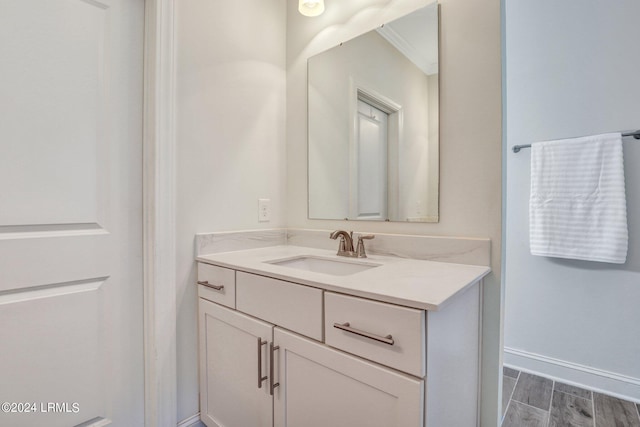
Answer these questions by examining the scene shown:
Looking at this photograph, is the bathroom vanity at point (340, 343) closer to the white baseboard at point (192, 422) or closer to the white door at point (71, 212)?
the white baseboard at point (192, 422)

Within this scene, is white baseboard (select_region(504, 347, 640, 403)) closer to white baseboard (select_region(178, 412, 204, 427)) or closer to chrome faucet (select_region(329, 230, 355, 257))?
chrome faucet (select_region(329, 230, 355, 257))

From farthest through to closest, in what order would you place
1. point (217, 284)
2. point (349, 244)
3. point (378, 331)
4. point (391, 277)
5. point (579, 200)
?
1. point (579, 200)
2. point (349, 244)
3. point (217, 284)
4. point (391, 277)
5. point (378, 331)

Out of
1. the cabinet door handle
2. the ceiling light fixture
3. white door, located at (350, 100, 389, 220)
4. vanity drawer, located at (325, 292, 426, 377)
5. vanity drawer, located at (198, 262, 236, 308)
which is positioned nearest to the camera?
vanity drawer, located at (325, 292, 426, 377)

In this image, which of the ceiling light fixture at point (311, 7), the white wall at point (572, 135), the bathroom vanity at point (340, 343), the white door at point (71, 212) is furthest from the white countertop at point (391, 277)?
the ceiling light fixture at point (311, 7)

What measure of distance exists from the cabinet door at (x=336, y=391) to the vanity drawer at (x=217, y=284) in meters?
0.30

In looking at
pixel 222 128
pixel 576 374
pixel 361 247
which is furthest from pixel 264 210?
pixel 576 374

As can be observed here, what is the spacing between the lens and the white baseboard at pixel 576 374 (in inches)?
63.6

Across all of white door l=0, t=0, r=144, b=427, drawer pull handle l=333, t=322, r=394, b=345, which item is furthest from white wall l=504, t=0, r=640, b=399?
white door l=0, t=0, r=144, b=427

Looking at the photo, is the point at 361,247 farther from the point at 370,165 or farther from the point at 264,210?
the point at 264,210

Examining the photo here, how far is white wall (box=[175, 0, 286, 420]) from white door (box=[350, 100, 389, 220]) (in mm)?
509

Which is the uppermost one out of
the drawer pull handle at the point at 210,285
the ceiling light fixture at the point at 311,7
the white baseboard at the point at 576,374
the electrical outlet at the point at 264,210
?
the ceiling light fixture at the point at 311,7

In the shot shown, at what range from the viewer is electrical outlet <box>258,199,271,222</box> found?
1.67 metres

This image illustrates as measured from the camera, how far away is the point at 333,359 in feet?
2.76

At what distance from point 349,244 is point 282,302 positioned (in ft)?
1.63
